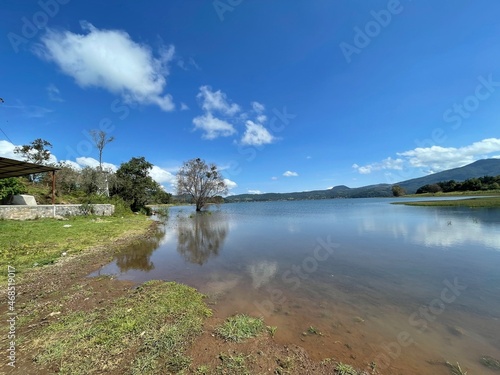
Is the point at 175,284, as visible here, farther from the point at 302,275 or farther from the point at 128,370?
the point at 302,275

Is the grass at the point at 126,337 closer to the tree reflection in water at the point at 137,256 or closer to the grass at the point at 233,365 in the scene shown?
the grass at the point at 233,365

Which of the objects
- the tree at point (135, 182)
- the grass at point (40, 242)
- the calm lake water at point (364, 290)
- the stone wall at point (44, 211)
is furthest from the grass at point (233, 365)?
the tree at point (135, 182)

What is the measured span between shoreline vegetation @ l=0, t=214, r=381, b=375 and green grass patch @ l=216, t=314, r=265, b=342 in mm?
19

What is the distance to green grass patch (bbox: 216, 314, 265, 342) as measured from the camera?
4.15 metres

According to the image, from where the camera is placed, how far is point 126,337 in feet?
12.8

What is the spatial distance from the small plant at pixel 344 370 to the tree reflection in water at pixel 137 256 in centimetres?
740

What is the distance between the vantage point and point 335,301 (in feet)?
19.1

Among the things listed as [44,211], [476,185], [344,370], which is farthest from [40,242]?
[476,185]

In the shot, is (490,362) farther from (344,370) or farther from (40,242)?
(40,242)

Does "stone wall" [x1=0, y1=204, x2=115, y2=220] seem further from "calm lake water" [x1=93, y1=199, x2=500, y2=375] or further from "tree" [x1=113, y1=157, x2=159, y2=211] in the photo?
"calm lake water" [x1=93, y1=199, x2=500, y2=375]

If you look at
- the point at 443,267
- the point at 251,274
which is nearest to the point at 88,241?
the point at 251,274

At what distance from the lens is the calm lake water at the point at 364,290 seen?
4.01m

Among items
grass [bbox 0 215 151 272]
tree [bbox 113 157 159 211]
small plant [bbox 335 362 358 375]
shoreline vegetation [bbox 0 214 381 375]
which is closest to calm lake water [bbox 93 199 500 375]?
small plant [bbox 335 362 358 375]

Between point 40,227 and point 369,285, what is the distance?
18.7 metres
